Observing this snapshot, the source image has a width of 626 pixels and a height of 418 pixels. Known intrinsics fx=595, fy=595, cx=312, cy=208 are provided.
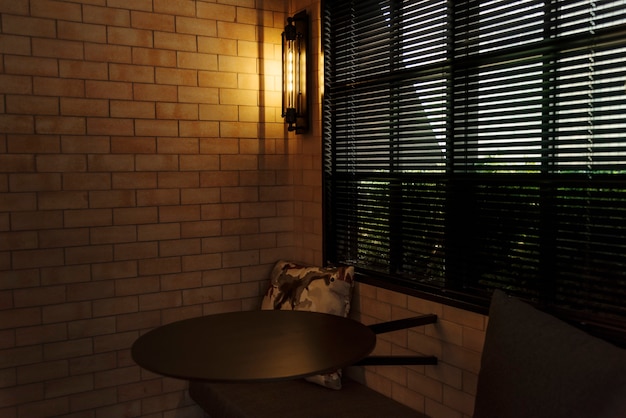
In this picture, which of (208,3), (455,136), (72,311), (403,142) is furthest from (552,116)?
(72,311)

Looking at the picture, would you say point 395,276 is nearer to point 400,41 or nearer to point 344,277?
point 344,277

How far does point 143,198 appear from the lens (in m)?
3.27

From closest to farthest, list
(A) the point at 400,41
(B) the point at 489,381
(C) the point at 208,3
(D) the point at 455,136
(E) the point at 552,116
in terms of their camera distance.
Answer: (B) the point at 489,381 → (E) the point at 552,116 → (D) the point at 455,136 → (A) the point at 400,41 → (C) the point at 208,3

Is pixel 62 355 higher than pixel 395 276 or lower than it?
lower

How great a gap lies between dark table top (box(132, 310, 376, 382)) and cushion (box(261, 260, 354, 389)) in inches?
13.4

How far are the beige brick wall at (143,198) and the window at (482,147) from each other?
0.22 meters

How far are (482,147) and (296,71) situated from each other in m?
1.46

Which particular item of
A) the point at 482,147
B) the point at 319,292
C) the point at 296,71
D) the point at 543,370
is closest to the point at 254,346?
the point at 319,292

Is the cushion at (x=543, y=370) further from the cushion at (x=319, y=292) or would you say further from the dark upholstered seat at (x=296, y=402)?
the cushion at (x=319, y=292)

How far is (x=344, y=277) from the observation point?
3.13 meters

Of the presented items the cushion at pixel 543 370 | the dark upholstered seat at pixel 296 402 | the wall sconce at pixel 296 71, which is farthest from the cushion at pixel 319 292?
the cushion at pixel 543 370

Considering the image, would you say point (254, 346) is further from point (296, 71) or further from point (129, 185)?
point (296, 71)

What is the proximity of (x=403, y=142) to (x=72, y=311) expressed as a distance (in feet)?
6.25

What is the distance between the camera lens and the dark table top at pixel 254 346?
2.04m
